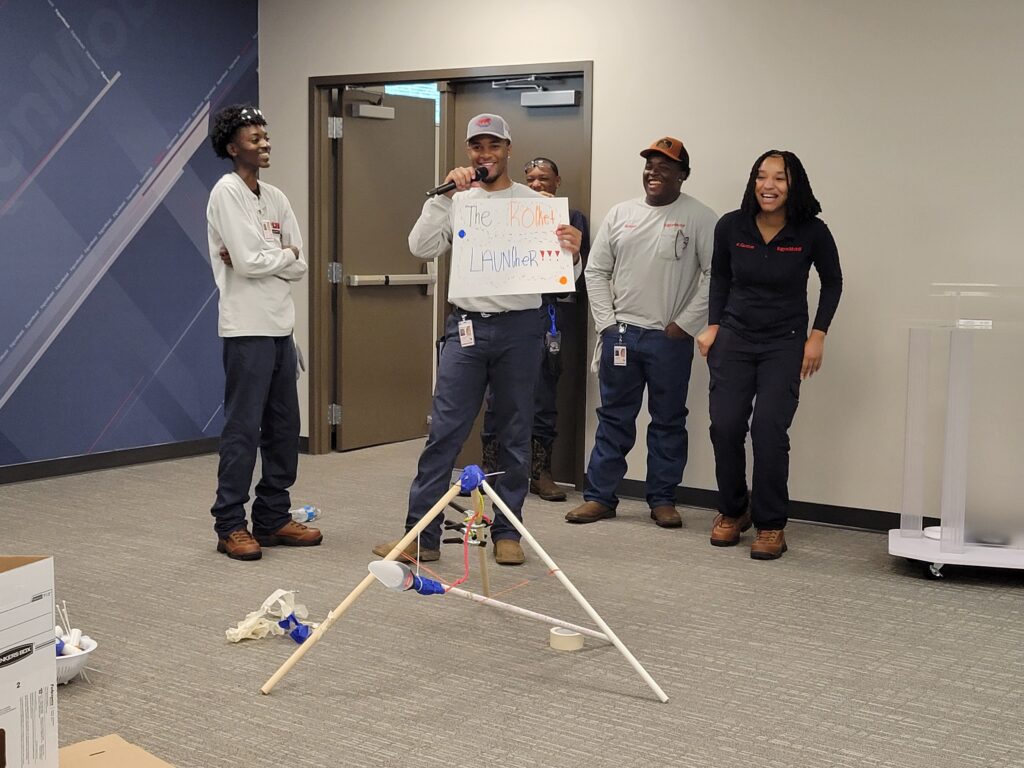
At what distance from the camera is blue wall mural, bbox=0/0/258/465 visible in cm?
580

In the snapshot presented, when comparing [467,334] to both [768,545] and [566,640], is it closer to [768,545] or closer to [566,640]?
[566,640]

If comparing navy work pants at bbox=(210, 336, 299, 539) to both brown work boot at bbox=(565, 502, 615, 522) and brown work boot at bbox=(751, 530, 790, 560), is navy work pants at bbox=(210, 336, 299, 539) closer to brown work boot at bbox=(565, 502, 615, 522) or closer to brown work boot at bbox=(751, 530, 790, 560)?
brown work boot at bbox=(565, 502, 615, 522)

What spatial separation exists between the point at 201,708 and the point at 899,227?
3427 millimetres

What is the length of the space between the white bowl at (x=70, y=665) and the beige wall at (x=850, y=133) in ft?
10.2

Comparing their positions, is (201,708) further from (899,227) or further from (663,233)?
(899,227)

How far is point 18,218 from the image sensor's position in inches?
227

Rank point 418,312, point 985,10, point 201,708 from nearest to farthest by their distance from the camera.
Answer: point 201,708
point 985,10
point 418,312

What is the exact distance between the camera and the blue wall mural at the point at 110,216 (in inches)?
228

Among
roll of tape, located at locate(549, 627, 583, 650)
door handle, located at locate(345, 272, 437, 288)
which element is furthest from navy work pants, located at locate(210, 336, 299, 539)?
door handle, located at locate(345, 272, 437, 288)

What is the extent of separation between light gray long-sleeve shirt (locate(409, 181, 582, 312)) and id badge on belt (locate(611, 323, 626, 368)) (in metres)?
0.97

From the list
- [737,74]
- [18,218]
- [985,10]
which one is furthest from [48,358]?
[985,10]

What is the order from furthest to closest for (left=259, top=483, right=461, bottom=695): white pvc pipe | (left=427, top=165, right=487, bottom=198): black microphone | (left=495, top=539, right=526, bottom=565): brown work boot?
(left=495, top=539, right=526, bottom=565): brown work boot, (left=427, top=165, right=487, bottom=198): black microphone, (left=259, top=483, right=461, bottom=695): white pvc pipe

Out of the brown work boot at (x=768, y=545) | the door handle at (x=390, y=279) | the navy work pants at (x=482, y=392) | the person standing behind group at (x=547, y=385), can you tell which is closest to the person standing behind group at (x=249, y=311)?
the navy work pants at (x=482, y=392)

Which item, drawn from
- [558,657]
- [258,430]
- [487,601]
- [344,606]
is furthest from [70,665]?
[258,430]
